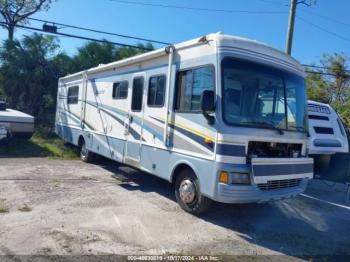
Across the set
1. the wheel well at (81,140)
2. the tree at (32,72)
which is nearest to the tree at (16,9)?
the tree at (32,72)

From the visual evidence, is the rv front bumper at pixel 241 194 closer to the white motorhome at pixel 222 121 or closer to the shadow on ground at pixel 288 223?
the white motorhome at pixel 222 121

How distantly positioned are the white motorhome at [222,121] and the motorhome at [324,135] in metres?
2.30

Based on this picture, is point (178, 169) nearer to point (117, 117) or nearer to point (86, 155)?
point (117, 117)

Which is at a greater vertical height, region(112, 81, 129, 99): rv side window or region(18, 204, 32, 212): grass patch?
region(112, 81, 129, 99): rv side window

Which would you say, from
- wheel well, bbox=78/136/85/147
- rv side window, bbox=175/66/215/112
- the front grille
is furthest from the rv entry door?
wheel well, bbox=78/136/85/147

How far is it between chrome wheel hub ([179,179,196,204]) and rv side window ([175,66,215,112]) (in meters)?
1.27

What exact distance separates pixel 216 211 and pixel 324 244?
1.92 meters

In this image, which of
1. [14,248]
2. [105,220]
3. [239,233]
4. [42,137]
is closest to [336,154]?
[239,233]

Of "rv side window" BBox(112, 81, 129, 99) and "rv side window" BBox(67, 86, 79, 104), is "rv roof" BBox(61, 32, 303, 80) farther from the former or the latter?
"rv side window" BBox(67, 86, 79, 104)

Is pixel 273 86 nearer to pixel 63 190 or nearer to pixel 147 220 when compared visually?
pixel 147 220

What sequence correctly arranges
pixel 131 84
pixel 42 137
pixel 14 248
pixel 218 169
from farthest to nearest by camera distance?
pixel 42 137 < pixel 131 84 < pixel 218 169 < pixel 14 248

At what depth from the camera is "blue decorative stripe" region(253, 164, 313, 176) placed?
215 inches

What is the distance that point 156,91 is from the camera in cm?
714

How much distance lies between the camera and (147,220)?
582 centimetres
